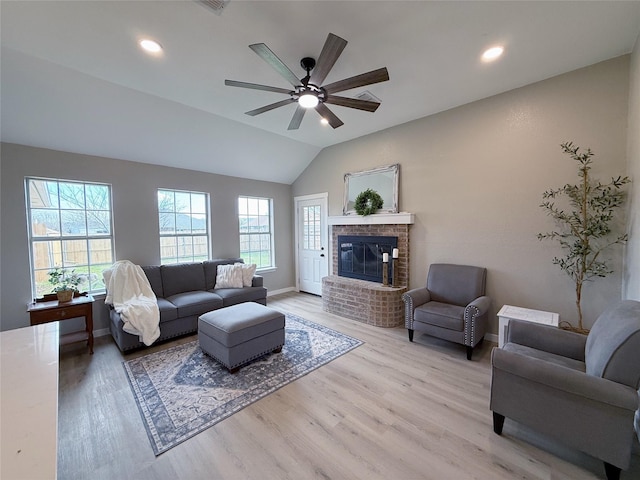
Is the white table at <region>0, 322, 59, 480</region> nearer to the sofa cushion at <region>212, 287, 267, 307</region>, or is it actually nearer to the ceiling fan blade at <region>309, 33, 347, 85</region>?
the ceiling fan blade at <region>309, 33, 347, 85</region>

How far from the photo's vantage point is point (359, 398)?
2.32 meters

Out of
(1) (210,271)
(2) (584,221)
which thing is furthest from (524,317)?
(1) (210,271)

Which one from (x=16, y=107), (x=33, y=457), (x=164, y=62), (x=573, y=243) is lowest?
(x=33, y=457)

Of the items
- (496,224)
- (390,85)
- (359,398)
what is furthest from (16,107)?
(496,224)

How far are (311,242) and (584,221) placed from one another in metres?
4.30

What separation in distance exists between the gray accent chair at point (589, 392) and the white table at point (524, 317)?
641 mm

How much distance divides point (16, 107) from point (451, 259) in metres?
5.45

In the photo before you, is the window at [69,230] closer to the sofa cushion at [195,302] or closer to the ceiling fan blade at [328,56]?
the sofa cushion at [195,302]

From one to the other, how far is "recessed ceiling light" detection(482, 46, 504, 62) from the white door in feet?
10.9

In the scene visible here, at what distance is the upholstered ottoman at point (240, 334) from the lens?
2.66 meters

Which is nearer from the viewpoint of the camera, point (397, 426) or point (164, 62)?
point (397, 426)

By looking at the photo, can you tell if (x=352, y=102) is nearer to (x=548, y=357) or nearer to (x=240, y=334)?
(x=240, y=334)

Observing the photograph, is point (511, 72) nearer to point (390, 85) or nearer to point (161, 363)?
point (390, 85)

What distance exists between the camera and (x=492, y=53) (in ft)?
8.00
